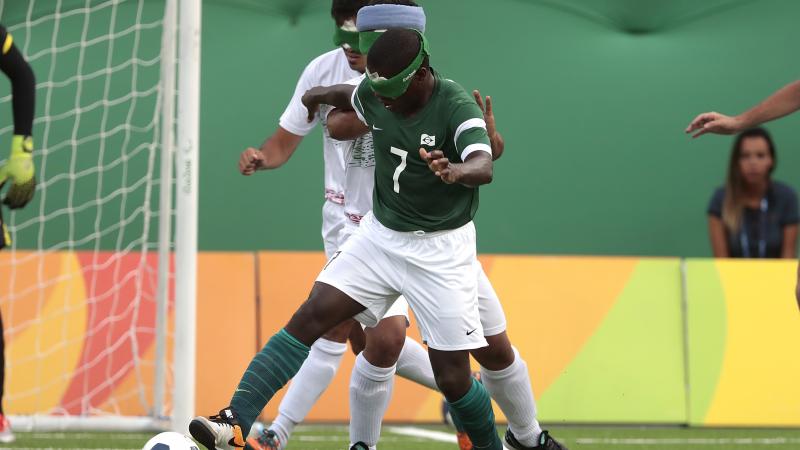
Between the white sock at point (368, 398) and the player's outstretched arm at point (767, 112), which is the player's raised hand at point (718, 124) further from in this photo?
the white sock at point (368, 398)

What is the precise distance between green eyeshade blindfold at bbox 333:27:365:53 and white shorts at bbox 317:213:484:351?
882 mm

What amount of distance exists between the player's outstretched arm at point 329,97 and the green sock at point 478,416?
1181 mm

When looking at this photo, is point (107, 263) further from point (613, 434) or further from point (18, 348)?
point (613, 434)

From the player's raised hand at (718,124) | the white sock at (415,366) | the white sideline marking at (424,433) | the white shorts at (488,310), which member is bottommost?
the white sideline marking at (424,433)

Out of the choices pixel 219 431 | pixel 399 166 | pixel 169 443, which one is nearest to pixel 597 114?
pixel 399 166

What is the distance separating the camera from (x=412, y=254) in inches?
184

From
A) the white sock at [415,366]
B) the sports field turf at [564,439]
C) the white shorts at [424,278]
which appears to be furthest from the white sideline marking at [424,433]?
the white shorts at [424,278]

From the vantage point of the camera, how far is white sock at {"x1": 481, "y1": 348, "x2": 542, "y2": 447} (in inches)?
202

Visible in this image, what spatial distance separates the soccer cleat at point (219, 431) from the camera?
418 centimetres

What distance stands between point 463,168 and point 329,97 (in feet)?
3.43

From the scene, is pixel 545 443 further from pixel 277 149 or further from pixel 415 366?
pixel 277 149

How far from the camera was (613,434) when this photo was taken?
7.41 meters

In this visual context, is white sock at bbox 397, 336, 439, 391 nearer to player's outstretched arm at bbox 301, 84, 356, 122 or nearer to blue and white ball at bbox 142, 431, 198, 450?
player's outstretched arm at bbox 301, 84, 356, 122

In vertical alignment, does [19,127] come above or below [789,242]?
above
